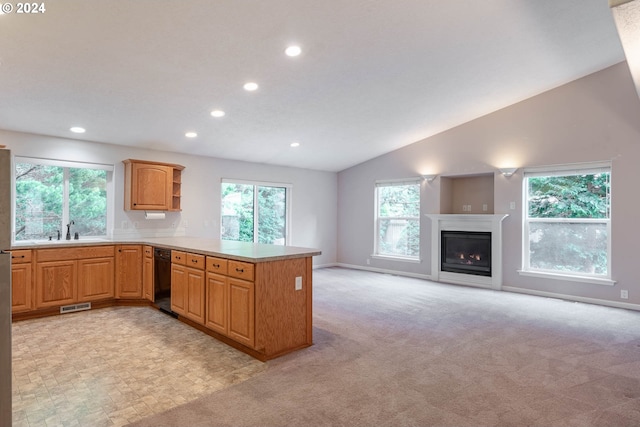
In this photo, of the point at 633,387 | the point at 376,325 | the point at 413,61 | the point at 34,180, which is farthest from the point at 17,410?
the point at 413,61

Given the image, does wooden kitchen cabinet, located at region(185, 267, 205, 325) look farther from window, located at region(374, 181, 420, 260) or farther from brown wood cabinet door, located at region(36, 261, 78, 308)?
window, located at region(374, 181, 420, 260)

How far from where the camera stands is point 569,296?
210 inches

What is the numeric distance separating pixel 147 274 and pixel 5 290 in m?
3.26

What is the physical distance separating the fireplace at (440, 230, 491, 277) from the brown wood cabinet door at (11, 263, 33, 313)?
6.23 meters

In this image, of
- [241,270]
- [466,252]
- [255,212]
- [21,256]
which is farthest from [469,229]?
[21,256]

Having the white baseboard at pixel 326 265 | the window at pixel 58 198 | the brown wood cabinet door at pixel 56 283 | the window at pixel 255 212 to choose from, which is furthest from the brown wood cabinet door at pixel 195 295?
the white baseboard at pixel 326 265

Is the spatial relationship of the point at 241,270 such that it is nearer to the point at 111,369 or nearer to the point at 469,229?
the point at 111,369

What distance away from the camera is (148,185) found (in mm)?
5445

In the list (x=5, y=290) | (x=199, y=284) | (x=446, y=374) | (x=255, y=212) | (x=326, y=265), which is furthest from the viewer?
(x=326, y=265)

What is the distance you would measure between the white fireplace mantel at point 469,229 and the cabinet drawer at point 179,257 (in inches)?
181

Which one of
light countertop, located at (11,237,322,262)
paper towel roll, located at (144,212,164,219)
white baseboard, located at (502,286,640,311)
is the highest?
paper towel roll, located at (144,212,164,219)

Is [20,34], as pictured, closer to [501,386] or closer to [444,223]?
[501,386]

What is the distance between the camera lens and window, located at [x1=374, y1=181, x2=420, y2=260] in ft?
24.0

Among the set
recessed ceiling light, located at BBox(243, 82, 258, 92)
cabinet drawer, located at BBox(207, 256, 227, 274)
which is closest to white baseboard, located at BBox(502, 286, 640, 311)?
cabinet drawer, located at BBox(207, 256, 227, 274)
